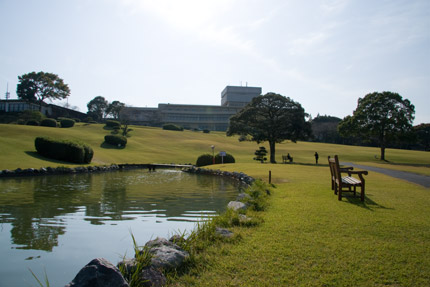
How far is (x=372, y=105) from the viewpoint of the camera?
40.6m

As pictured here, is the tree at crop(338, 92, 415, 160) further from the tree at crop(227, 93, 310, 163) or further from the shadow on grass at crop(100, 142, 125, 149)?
the shadow on grass at crop(100, 142, 125, 149)

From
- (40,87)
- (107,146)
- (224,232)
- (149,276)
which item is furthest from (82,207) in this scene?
(40,87)

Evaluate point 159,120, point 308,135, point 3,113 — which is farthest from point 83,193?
point 159,120

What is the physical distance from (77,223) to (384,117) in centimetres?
4161

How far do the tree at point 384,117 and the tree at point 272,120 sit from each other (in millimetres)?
9305

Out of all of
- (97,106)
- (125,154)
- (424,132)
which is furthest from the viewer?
(97,106)

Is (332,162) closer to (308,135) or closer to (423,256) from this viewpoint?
(423,256)

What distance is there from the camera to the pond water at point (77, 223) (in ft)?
17.5

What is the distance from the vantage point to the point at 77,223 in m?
8.18

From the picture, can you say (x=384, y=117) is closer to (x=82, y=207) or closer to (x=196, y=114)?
(x=82, y=207)

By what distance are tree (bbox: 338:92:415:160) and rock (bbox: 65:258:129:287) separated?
43345mm

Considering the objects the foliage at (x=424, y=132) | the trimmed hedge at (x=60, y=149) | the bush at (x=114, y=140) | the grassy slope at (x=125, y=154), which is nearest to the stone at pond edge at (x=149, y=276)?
the grassy slope at (x=125, y=154)

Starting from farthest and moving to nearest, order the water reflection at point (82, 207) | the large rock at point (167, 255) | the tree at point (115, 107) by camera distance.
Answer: the tree at point (115, 107) < the water reflection at point (82, 207) < the large rock at point (167, 255)

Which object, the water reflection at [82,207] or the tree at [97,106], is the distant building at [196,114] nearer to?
the tree at [97,106]
